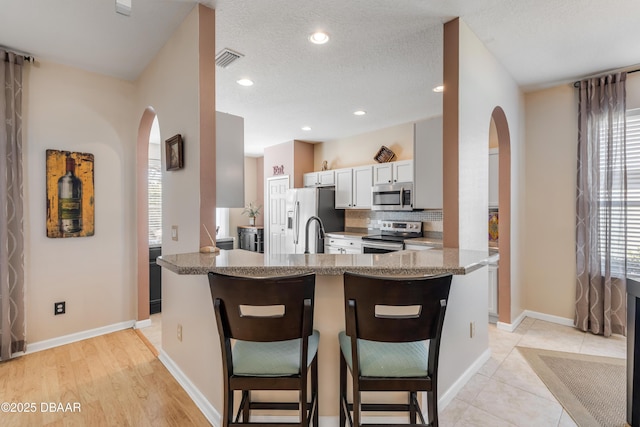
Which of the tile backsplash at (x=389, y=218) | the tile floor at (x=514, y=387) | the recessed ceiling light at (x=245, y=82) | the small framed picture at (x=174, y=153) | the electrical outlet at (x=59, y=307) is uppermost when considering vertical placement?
the recessed ceiling light at (x=245, y=82)

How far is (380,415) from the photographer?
1.74 meters

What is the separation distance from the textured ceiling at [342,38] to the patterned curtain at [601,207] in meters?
0.32

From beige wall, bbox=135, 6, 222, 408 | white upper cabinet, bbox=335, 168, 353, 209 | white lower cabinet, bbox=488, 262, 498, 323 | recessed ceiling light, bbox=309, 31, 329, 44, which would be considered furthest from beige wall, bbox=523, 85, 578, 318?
beige wall, bbox=135, 6, 222, 408

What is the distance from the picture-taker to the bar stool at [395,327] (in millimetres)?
1199

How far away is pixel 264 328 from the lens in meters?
1.25

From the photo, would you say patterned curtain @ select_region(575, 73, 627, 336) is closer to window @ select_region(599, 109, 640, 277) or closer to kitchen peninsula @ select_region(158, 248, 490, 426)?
window @ select_region(599, 109, 640, 277)

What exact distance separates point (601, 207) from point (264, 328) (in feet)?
12.1

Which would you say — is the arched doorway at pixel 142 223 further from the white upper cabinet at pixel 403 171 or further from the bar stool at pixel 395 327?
the white upper cabinet at pixel 403 171

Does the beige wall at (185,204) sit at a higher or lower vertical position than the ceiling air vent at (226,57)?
lower

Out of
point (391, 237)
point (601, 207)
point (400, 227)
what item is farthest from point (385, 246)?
point (601, 207)

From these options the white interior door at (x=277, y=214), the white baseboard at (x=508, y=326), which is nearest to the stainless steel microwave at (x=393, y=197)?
the white baseboard at (x=508, y=326)

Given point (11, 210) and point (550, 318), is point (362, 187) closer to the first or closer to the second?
point (550, 318)

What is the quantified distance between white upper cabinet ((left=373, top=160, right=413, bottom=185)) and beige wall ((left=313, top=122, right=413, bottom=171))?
1.45 feet

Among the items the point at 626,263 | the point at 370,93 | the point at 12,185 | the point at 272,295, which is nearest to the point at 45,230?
the point at 12,185
